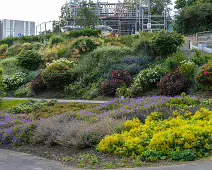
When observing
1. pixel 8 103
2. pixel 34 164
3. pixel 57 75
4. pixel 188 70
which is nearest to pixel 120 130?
pixel 34 164

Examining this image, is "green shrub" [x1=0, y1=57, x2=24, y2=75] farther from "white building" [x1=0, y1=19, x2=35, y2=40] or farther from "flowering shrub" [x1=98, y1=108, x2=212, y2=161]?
"white building" [x1=0, y1=19, x2=35, y2=40]

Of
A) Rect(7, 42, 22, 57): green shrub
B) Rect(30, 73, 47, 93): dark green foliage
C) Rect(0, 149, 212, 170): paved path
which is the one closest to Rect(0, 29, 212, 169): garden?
Rect(30, 73, 47, 93): dark green foliage

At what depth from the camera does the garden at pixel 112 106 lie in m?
7.64

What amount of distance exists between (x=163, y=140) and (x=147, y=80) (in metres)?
9.42

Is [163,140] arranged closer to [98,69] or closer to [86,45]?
[98,69]

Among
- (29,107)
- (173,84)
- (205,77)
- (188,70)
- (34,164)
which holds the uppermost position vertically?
(188,70)

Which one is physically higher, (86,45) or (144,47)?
(86,45)

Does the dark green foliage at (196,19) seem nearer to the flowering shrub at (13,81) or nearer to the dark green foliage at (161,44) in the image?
the dark green foliage at (161,44)

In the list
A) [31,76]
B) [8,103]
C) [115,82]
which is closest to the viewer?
[8,103]

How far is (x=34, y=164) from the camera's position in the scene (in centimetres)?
797

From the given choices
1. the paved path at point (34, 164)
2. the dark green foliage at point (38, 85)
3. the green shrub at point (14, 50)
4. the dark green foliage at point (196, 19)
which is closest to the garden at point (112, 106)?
the dark green foliage at point (38, 85)

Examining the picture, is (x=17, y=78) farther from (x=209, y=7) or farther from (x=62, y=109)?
(x=209, y=7)

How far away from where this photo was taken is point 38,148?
970 centimetres

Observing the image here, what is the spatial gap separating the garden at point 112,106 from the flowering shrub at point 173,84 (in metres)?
0.04
